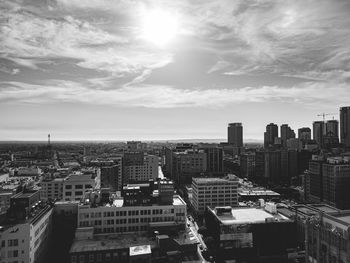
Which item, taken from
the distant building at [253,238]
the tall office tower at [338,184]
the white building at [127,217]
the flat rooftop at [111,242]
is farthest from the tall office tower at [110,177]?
the tall office tower at [338,184]

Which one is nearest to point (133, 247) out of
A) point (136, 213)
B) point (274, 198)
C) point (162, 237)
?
point (162, 237)

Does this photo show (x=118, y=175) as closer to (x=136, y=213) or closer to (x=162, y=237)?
(x=136, y=213)

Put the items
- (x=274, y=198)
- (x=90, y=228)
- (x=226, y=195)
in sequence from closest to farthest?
(x=90, y=228), (x=226, y=195), (x=274, y=198)

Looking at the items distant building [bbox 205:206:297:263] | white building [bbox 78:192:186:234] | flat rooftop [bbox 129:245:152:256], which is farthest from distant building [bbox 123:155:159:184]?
flat rooftop [bbox 129:245:152:256]

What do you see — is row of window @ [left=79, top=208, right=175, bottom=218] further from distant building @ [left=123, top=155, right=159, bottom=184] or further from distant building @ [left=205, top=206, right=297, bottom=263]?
distant building @ [left=123, top=155, right=159, bottom=184]

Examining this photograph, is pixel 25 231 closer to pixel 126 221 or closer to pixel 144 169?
pixel 126 221

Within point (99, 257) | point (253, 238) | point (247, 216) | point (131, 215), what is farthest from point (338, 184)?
point (99, 257)
